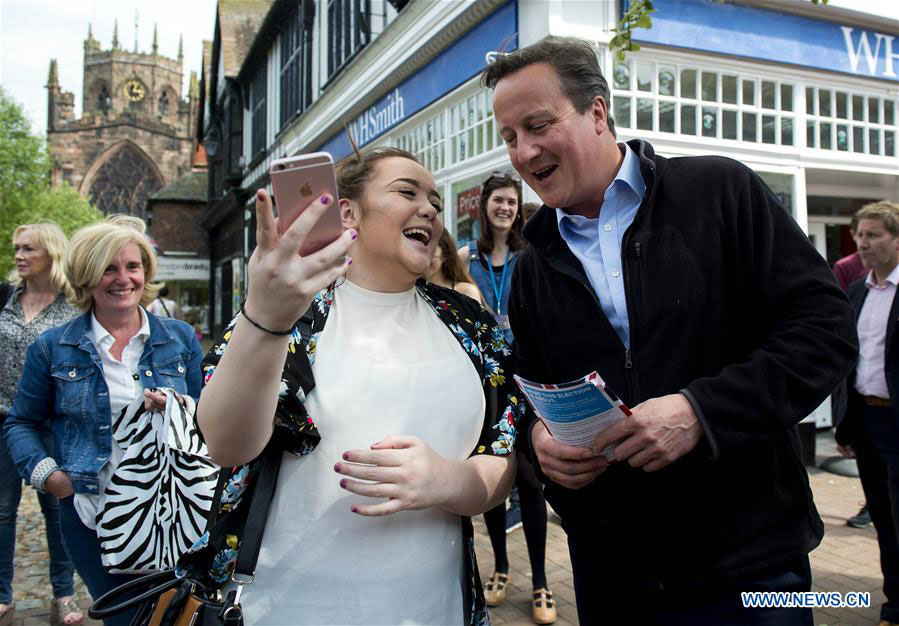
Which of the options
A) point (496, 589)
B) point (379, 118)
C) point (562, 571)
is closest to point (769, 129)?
point (562, 571)

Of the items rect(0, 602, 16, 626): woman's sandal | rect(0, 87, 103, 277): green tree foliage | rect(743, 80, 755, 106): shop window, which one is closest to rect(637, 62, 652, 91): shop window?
rect(743, 80, 755, 106): shop window

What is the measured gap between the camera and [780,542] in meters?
1.51

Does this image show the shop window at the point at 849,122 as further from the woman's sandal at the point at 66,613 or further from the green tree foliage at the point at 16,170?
the green tree foliage at the point at 16,170

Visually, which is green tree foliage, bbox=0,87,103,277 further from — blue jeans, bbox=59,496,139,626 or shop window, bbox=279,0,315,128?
blue jeans, bbox=59,496,139,626

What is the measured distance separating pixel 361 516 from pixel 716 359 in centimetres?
93

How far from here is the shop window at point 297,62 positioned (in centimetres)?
1495

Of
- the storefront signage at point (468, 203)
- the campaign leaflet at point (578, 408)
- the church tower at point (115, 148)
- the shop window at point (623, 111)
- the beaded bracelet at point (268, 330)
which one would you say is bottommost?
the campaign leaflet at point (578, 408)

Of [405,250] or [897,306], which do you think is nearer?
[405,250]

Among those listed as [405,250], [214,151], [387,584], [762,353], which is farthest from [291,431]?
[214,151]

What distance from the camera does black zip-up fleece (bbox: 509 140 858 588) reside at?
4.67 feet

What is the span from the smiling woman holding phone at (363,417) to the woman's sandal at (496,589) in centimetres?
210

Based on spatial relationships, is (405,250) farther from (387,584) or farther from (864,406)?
(864,406)

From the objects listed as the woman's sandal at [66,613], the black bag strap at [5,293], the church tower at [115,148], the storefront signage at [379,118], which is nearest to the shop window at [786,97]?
the storefront signage at [379,118]

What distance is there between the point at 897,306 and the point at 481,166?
473cm
